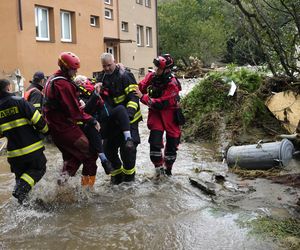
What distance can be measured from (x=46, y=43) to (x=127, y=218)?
14.5 meters

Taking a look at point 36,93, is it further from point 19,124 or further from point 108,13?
point 108,13

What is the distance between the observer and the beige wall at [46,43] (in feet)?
56.0

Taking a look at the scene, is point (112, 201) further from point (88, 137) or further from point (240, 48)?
point (240, 48)

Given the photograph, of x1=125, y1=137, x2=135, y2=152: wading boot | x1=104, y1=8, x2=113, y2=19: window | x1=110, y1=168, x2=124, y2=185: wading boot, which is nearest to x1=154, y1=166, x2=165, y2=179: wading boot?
x1=110, y1=168, x2=124, y2=185: wading boot

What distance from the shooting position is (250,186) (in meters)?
6.56

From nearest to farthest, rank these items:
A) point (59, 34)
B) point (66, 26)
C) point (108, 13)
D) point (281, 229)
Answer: point (281, 229) → point (59, 34) → point (66, 26) → point (108, 13)

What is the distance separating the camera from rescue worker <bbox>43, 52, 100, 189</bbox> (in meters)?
5.68

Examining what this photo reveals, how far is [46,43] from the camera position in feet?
61.4

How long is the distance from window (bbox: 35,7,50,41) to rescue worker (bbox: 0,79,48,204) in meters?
13.6

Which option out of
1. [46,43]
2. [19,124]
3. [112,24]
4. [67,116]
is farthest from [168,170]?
[112,24]

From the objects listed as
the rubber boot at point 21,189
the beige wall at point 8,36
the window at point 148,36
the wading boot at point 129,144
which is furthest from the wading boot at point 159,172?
the window at point 148,36

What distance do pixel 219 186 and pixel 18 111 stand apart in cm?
302

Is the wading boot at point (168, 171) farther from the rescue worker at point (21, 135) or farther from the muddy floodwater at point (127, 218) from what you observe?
the rescue worker at point (21, 135)

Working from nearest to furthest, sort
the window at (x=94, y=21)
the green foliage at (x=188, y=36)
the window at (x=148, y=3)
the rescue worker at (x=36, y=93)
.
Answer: the rescue worker at (x=36, y=93) → the window at (x=94, y=21) → the window at (x=148, y=3) → the green foliage at (x=188, y=36)
